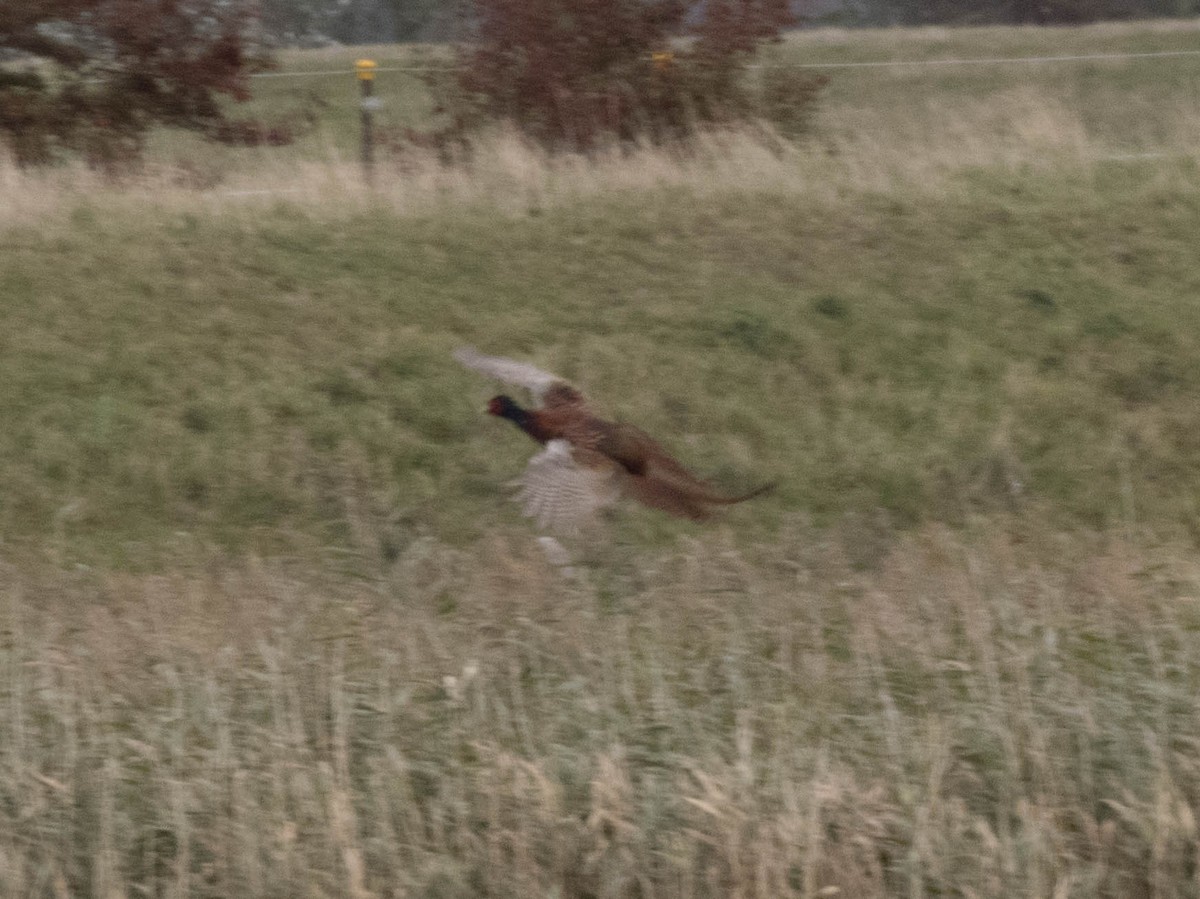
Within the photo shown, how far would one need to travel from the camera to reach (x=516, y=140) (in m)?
13.5

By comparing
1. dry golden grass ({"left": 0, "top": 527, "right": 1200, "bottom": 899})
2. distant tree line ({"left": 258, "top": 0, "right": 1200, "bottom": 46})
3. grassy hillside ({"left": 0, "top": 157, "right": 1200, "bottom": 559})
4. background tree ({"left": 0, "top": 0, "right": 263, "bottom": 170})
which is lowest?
distant tree line ({"left": 258, "top": 0, "right": 1200, "bottom": 46})

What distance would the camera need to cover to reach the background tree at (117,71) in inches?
527

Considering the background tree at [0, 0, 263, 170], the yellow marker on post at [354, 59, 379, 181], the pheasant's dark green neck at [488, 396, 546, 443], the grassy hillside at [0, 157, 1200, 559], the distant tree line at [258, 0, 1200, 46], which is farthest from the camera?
the distant tree line at [258, 0, 1200, 46]

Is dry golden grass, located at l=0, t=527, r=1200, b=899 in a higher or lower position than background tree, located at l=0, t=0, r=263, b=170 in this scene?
lower

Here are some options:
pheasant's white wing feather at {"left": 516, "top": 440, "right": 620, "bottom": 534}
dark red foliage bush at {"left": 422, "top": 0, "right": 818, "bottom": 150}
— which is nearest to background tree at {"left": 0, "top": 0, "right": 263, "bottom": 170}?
dark red foliage bush at {"left": 422, "top": 0, "right": 818, "bottom": 150}

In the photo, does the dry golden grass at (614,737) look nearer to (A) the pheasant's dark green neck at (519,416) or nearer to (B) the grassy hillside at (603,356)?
(A) the pheasant's dark green neck at (519,416)

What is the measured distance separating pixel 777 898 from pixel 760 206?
8.30 m

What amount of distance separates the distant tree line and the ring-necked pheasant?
110ft

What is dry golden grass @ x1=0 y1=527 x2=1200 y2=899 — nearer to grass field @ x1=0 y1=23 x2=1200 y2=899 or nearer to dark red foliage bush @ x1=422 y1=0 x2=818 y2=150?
grass field @ x1=0 y1=23 x2=1200 y2=899

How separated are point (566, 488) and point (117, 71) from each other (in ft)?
27.7

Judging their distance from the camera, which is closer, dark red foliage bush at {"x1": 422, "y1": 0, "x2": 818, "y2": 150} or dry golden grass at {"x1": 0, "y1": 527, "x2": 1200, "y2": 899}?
dry golden grass at {"x1": 0, "y1": 527, "x2": 1200, "y2": 899}

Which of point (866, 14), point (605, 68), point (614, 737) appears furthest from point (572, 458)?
point (866, 14)

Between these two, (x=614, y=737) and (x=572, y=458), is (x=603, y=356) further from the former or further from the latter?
(x=614, y=737)

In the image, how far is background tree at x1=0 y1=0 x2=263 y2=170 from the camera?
527 inches
